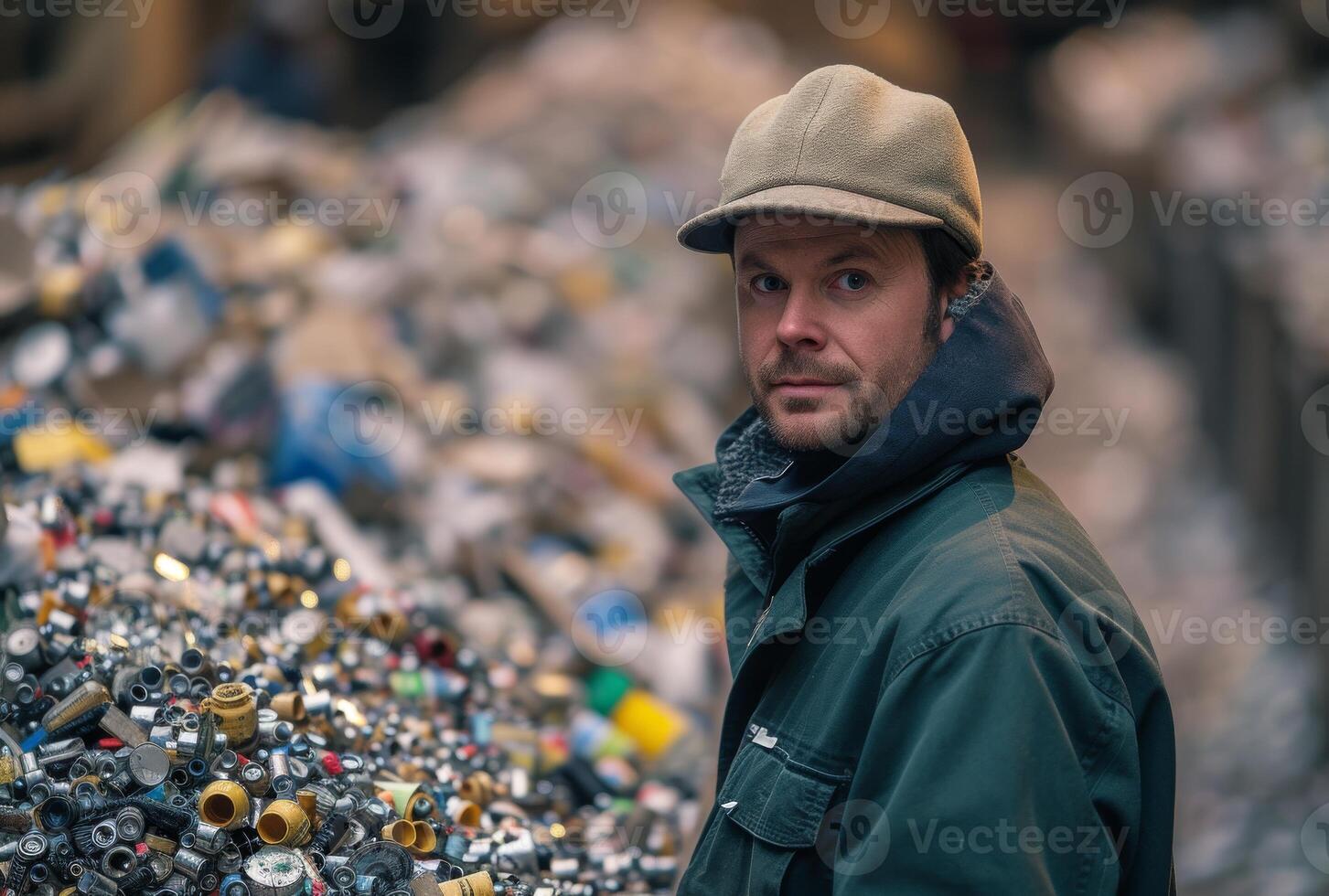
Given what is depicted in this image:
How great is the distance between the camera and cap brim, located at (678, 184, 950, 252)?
1.84 meters

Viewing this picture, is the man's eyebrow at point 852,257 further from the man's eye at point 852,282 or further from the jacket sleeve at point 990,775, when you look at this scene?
the jacket sleeve at point 990,775

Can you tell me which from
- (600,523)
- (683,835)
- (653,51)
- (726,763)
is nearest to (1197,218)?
(653,51)

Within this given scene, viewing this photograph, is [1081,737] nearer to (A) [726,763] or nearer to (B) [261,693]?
(A) [726,763]

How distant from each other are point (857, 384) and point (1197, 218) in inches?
279

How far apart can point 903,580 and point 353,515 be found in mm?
2884

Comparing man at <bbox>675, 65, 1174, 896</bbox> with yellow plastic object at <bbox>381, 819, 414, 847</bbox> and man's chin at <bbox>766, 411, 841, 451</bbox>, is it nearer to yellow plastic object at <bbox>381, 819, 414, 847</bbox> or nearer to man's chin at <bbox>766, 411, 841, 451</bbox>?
man's chin at <bbox>766, 411, 841, 451</bbox>

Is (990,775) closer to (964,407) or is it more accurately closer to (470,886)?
(964,407)

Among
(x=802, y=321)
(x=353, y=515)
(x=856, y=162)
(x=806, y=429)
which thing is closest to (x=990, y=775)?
(x=806, y=429)

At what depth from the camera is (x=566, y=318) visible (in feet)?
20.1

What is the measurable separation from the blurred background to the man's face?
1.73 meters

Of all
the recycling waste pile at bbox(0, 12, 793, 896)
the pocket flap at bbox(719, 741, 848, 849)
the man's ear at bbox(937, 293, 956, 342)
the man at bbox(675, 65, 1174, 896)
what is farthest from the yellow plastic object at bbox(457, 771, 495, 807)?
the man's ear at bbox(937, 293, 956, 342)

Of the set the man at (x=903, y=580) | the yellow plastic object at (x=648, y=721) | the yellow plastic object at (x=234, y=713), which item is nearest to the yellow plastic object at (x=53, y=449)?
the yellow plastic object at (x=234, y=713)

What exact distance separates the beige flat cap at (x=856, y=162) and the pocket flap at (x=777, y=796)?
815mm

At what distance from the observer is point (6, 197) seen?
16.1ft
